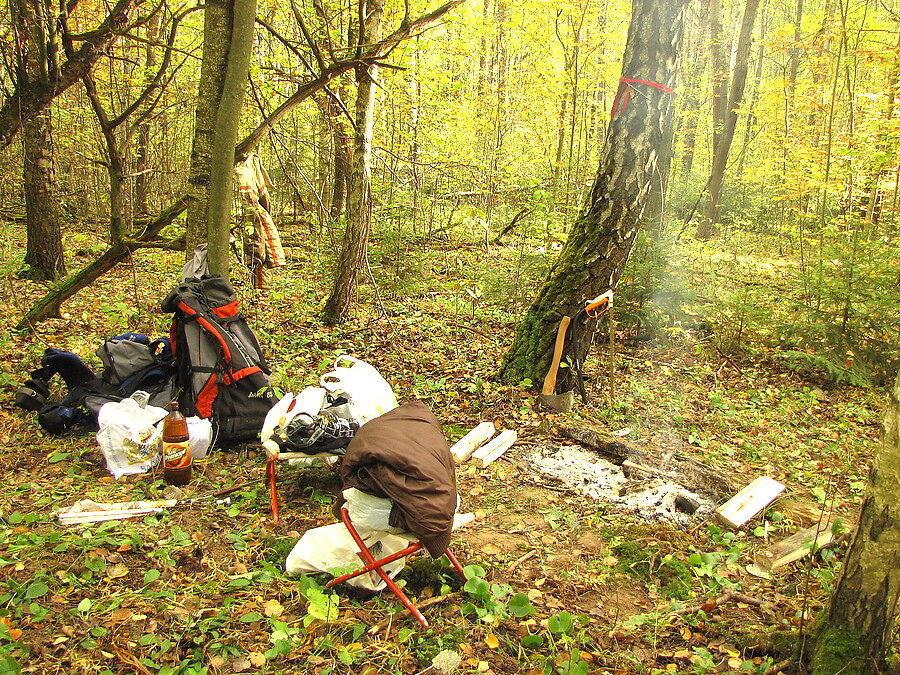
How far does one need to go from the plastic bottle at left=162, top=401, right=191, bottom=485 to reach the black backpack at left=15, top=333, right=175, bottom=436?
0.48 meters

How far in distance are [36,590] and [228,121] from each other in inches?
135

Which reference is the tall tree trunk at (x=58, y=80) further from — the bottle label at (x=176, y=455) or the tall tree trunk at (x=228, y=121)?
the bottle label at (x=176, y=455)

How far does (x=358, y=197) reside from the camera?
22.5 ft

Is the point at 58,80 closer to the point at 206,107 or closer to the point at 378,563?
the point at 206,107

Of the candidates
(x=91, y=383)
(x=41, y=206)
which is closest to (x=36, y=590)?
(x=91, y=383)

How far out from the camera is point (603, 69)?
12.9 m

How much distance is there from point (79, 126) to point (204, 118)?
7732mm

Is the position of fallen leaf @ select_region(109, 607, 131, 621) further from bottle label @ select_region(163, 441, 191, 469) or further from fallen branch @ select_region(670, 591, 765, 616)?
fallen branch @ select_region(670, 591, 765, 616)

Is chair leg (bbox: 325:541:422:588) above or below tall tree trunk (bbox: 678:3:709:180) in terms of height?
below

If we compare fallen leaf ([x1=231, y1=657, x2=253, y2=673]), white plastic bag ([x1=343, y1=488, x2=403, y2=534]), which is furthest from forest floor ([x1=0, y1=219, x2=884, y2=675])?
white plastic bag ([x1=343, y1=488, x2=403, y2=534])

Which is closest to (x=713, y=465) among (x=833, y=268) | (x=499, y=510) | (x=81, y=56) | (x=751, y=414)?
(x=751, y=414)

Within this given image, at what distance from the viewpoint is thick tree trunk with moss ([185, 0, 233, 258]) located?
4.48 meters

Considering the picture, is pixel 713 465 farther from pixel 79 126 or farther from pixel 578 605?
pixel 79 126

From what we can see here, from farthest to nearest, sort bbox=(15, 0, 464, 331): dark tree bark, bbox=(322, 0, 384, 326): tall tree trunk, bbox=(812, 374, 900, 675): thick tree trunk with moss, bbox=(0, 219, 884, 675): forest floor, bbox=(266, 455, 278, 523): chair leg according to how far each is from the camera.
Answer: bbox=(322, 0, 384, 326): tall tree trunk
bbox=(15, 0, 464, 331): dark tree bark
bbox=(266, 455, 278, 523): chair leg
bbox=(0, 219, 884, 675): forest floor
bbox=(812, 374, 900, 675): thick tree trunk with moss
